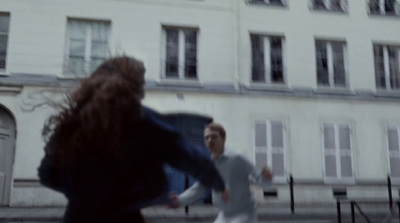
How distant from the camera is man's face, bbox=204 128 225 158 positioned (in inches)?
70.6

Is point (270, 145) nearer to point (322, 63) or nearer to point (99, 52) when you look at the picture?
point (322, 63)

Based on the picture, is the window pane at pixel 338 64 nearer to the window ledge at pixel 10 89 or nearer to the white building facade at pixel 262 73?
the white building facade at pixel 262 73

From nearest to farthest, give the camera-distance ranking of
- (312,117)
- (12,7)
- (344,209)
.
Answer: (344,209)
(12,7)
(312,117)

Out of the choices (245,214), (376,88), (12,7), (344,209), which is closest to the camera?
(245,214)

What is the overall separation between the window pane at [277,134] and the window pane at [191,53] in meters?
1.96

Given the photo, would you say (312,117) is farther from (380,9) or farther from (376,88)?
(380,9)

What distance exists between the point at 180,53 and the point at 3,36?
139 inches

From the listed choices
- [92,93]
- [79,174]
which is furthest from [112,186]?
[92,93]

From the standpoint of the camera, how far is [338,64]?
10.3 metres

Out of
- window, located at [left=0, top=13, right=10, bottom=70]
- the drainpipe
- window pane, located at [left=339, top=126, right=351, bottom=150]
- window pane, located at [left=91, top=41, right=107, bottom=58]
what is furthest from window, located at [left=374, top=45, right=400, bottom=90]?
window, located at [left=0, top=13, right=10, bottom=70]

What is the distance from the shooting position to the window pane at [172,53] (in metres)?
9.30

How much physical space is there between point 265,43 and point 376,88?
274cm

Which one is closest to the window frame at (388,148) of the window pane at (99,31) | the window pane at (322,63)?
the window pane at (322,63)

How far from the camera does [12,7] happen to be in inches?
351
